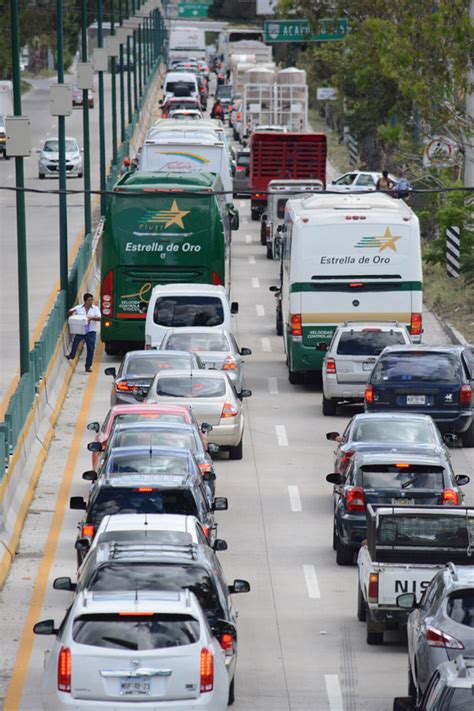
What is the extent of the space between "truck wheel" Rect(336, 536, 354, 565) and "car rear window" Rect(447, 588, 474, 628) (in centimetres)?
693

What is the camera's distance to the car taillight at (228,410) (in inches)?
1053

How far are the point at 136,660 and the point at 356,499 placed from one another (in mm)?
7600

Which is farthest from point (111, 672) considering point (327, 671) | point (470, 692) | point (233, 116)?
point (233, 116)

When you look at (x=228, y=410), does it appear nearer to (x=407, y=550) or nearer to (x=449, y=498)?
(x=449, y=498)

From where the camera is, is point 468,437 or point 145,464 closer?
point 145,464

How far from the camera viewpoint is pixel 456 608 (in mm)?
13703

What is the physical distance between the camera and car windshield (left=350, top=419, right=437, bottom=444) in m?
22.4

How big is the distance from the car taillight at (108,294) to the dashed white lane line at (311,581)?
17.4m

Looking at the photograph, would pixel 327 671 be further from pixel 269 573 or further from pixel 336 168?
pixel 336 168

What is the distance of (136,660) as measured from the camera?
12734mm

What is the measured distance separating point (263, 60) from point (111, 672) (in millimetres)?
109612

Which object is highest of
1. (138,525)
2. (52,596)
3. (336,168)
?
(138,525)

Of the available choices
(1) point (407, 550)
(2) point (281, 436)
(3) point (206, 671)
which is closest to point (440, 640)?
(3) point (206, 671)

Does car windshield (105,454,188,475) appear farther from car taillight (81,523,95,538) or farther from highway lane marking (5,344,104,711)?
car taillight (81,523,95,538)
